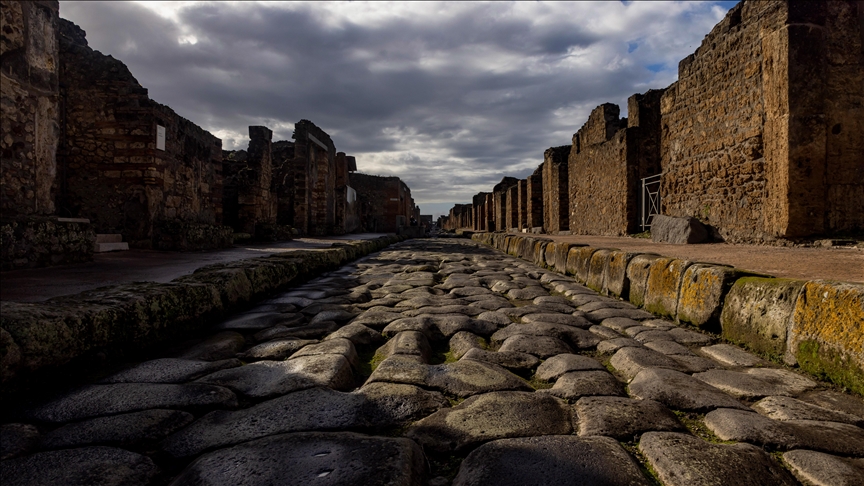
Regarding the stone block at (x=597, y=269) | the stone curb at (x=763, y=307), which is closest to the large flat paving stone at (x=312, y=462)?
the stone curb at (x=763, y=307)

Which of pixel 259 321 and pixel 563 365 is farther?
pixel 259 321

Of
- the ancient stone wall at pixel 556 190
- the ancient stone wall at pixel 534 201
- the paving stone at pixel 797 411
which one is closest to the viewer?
the paving stone at pixel 797 411

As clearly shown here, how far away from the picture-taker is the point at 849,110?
511 centimetres

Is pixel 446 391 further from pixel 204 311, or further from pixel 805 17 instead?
pixel 805 17

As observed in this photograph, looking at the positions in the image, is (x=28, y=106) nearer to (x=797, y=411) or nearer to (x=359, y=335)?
(x=359, y=335)

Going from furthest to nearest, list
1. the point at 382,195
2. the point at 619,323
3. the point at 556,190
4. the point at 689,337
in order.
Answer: the point at 382,195, the point at 556,190, the point at 619,323, the point at 689,337

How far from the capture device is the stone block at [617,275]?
12.7 feet

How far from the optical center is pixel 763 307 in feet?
7.27

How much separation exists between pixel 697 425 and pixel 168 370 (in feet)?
6.64

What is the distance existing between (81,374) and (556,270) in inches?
205

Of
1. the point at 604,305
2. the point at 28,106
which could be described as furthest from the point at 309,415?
the point at 28,106

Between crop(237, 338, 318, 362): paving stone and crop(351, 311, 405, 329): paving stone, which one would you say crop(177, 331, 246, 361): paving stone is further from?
crop(351, 311, 405, 329): paving stone

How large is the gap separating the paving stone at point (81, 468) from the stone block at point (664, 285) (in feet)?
9.75

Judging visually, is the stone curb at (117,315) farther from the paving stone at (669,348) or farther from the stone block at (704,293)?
the stone block at (704,293)
